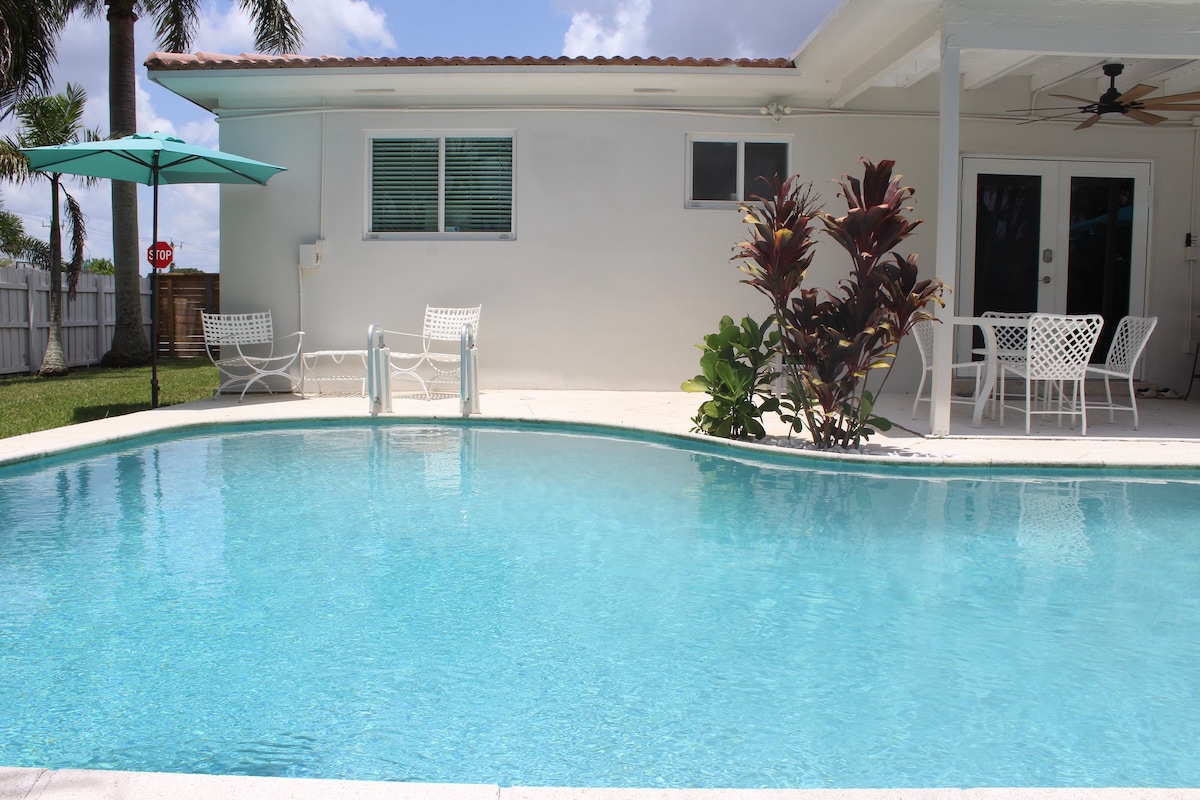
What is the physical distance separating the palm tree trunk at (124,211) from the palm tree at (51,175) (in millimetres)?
800

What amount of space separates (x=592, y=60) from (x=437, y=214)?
2.61 meters

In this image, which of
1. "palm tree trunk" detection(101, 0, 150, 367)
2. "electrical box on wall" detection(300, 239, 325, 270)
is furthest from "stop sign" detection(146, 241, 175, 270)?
"palm tree trunk" detection(101, 0, 150, 367)

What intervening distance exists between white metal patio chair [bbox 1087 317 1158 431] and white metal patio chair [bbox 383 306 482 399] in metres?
6.38

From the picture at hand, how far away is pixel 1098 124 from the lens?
35.2 feet

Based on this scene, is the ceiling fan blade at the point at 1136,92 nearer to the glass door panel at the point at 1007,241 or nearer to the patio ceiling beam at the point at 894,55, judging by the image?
the glass door panel at the point at 1007,241

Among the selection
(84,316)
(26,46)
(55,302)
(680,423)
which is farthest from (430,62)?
(84,316)

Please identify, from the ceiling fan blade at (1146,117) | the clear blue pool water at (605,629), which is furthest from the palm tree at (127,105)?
the ceiling fan blade at (1146,117)

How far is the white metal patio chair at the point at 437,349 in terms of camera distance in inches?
409

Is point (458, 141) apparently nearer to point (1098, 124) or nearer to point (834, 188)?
point (834, 188)

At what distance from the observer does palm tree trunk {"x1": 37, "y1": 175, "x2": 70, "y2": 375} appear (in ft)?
48.3

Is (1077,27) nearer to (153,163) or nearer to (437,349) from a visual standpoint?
(437,349)

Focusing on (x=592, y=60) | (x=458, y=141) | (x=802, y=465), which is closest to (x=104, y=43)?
(x=458, y=141)

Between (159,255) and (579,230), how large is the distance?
459 cm

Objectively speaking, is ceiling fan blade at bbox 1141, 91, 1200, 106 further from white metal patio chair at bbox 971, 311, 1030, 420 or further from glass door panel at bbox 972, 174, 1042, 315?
white metal patio chair at bbox 971, 311, 1030, 420
